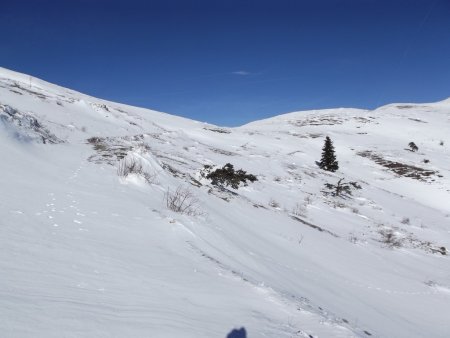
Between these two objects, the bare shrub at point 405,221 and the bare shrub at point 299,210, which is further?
the bare shrub at point 405,221

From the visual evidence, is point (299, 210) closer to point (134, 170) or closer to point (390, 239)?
point (390, 239)

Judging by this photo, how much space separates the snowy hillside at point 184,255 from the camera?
3.04 metres

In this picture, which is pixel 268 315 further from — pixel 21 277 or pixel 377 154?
pixel 377 154

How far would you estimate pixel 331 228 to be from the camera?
11.7 m

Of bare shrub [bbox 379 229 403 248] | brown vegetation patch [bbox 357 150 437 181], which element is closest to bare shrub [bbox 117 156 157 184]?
bare shrub [bbox 379 229 403 248]

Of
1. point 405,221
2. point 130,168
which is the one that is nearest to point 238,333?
point 130,168

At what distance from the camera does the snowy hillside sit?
3041 millimetres

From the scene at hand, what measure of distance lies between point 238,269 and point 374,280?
11.2 feet

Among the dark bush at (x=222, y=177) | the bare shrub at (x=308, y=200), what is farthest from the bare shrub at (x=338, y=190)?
the dark bush at (x=222, y=177)

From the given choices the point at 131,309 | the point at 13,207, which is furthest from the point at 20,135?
the point at 131,309

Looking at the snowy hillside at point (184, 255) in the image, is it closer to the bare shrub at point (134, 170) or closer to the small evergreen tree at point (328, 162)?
the bare shrub at point (134, 170)

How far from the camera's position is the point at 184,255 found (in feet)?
16.1

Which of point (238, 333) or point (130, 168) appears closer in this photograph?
point (238, 333)

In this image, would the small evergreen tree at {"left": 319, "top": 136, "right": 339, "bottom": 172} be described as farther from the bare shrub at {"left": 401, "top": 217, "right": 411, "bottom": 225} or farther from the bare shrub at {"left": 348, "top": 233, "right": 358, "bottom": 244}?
the bare shrub at {"left": 348, "top": 233, "right": 358, "bottom": 244}
